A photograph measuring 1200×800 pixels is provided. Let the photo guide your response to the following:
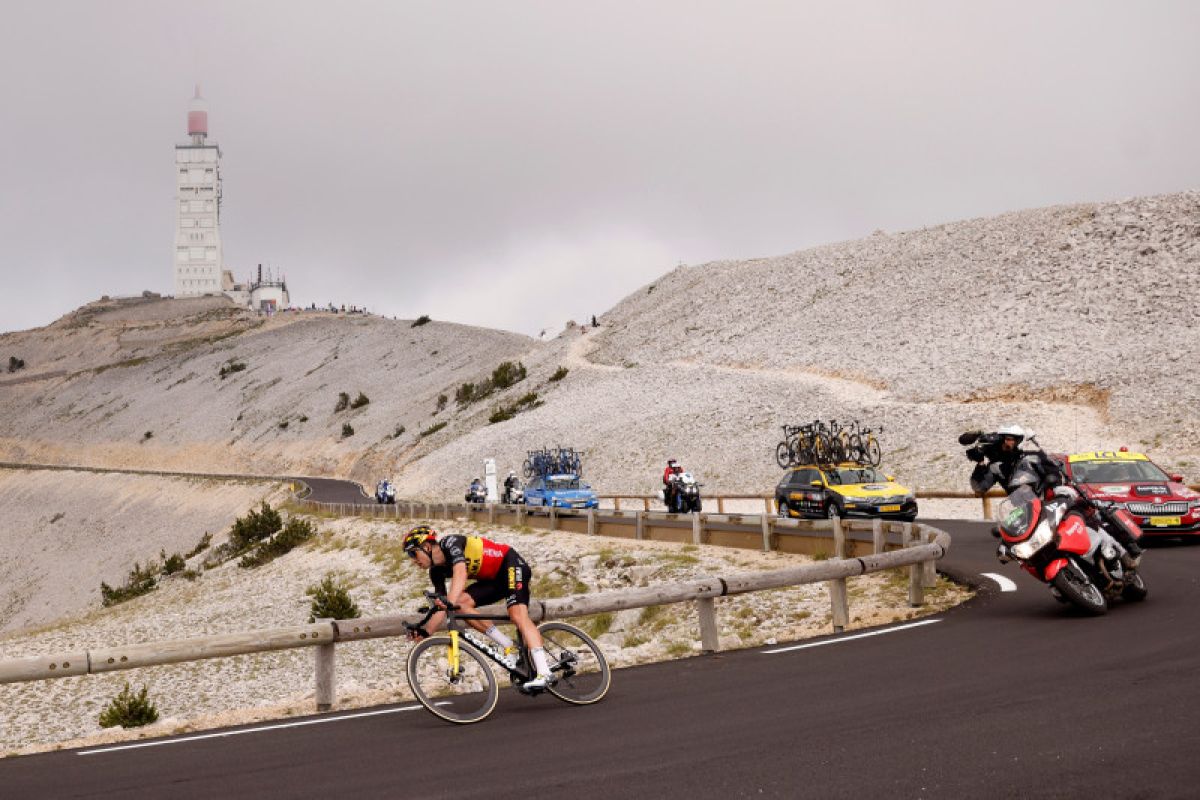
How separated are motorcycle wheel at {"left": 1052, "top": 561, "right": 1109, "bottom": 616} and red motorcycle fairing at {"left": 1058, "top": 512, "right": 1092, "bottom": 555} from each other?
0.20 meters

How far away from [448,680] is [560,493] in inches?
1267

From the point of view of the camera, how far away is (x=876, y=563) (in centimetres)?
1373

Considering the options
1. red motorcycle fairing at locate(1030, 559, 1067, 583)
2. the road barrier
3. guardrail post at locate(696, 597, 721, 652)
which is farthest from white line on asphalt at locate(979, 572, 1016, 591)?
guardrail post at locate(696, 597, 721, 652)

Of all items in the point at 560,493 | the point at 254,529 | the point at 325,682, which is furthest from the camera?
the point at 254,529

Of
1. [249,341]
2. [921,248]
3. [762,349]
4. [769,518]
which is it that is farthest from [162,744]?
[249,341]

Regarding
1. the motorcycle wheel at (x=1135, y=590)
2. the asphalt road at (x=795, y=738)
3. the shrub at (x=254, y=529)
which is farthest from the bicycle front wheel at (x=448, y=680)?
the shrub at (x=254, y=529)

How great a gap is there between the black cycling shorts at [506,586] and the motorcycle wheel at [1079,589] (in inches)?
228

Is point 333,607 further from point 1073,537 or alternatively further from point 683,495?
point 1073,537

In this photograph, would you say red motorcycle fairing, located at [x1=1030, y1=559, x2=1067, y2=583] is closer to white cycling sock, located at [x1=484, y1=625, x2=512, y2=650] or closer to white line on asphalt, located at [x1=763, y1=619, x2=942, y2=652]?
white line on asphalt, located at [x1=763, y1=619, x2=942, y2=652]

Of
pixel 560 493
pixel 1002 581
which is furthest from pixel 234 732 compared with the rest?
pixel 560 493

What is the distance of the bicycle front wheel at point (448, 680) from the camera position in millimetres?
8977

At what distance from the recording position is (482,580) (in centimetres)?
945

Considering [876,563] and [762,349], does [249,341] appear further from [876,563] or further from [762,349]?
[876,563]

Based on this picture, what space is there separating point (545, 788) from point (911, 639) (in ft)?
19.7
